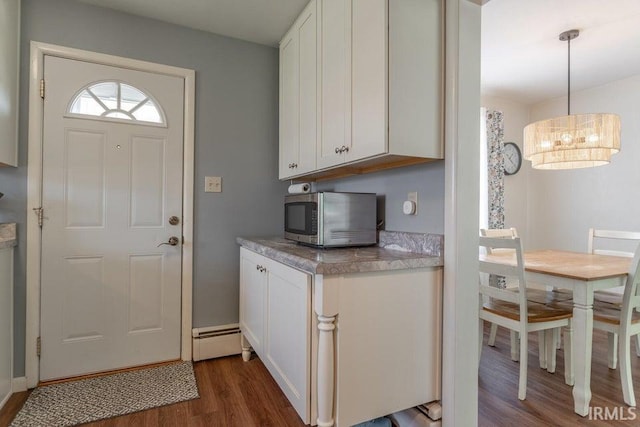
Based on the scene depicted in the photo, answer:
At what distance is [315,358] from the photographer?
1383 millimetres

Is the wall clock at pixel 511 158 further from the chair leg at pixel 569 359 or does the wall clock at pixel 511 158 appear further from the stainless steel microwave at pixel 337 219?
the stainless steel microwave at pixel 337 219

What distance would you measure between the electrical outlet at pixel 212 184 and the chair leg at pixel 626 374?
2.74 metres

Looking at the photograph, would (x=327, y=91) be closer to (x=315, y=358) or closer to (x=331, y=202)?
(x=331, y=202)

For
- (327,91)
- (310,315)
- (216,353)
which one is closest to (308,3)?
(327,91)

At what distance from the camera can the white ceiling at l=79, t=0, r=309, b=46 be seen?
2.08m

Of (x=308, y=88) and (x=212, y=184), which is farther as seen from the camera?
(x=212, y=184)

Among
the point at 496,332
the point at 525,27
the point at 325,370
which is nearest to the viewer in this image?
the point at 325,370

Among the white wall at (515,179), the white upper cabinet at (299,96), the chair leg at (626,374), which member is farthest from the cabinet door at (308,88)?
the white wall at (515,179)

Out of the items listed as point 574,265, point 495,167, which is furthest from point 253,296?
point 495,167

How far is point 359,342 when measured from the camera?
138cm

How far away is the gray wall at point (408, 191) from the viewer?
1552 mm

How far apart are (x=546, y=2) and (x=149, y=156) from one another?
2.85 m

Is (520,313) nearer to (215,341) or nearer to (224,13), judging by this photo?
(215,341)

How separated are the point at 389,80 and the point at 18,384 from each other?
2.63 meters
